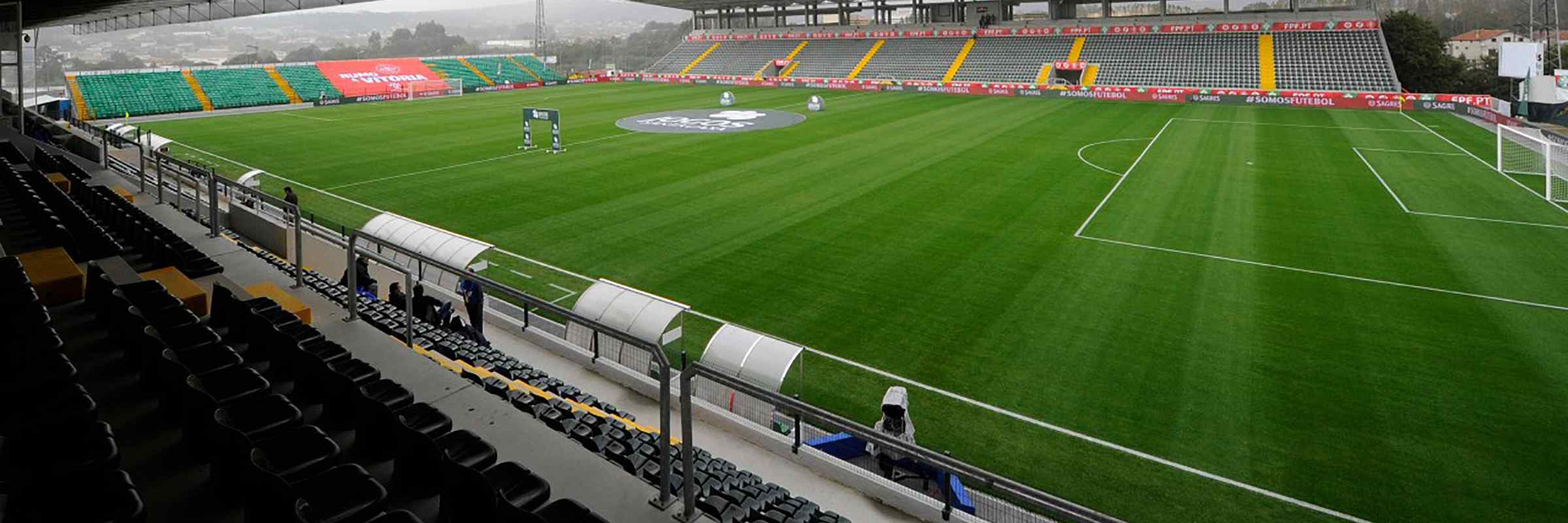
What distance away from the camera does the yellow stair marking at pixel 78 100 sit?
135 ft

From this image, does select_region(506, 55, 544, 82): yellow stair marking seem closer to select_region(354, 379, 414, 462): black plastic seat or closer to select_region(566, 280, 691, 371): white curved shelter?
select_region(566, 280, 691, 371): white curved shelter

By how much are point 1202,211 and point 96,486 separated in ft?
64.4

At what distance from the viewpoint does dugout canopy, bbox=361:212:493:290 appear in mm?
11930

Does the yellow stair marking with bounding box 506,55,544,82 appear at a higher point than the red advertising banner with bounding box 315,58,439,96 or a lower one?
higher

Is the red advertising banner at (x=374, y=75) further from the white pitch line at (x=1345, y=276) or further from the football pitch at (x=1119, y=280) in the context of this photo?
the white pitch line at (x=1345, y=276)

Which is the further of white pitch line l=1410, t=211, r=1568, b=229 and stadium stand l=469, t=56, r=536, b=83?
stadium stand l=469, t=56, r=536, b=83

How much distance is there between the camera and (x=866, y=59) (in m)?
63.5

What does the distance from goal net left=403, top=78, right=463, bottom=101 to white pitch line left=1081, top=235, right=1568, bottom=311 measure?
46.9 metres

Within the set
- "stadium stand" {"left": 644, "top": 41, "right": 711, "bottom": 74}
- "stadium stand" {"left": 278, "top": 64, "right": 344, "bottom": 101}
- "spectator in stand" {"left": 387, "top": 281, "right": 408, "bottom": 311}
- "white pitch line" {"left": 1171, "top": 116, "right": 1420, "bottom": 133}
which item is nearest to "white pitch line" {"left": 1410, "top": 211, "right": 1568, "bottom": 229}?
"white pitch line" {"left": 1171, "top": 116, "right": 1420, "bottom": 133}

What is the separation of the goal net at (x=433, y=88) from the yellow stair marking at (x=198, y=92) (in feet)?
34.1

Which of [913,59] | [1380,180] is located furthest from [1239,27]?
[1380,180]

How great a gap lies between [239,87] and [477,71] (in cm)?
1713

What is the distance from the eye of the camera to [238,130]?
112 feet

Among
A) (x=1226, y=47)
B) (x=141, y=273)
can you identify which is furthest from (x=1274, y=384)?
(x=1226, y=47)
